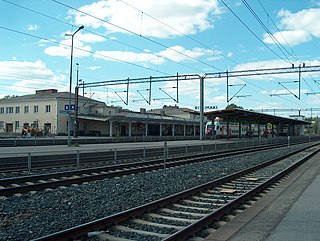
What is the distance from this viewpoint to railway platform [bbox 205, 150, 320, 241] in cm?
700

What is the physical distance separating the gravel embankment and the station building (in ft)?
171

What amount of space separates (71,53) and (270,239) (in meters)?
33.3

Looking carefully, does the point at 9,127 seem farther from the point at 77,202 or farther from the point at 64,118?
the point at 77,202

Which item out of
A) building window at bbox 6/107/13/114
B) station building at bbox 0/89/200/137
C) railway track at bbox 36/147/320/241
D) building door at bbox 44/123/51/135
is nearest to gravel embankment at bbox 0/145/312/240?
railway track at bbox 36/147/320/241

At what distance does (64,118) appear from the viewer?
7156cm

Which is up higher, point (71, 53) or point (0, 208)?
point (71, 53)

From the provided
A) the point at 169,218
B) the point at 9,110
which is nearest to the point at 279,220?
the point at 169,218

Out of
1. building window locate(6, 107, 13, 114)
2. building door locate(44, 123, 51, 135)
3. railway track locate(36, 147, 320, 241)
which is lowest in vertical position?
railway track locate(36, 147, 320, 241)

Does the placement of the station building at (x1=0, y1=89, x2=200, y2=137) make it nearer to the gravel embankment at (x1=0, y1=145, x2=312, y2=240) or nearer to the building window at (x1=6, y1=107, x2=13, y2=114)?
the building window at (x1=6, y1=107, x2=13, y2=114)

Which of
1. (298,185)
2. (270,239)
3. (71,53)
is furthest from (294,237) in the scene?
(71,53)

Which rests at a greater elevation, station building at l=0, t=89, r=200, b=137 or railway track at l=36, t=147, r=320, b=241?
station building at l=0, t=89, r=200, b=137

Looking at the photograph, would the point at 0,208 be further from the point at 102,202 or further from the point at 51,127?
the point at 51,127

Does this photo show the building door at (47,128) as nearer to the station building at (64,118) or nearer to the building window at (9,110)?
the station building at (64,118)

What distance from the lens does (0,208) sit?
9375 millimetres
